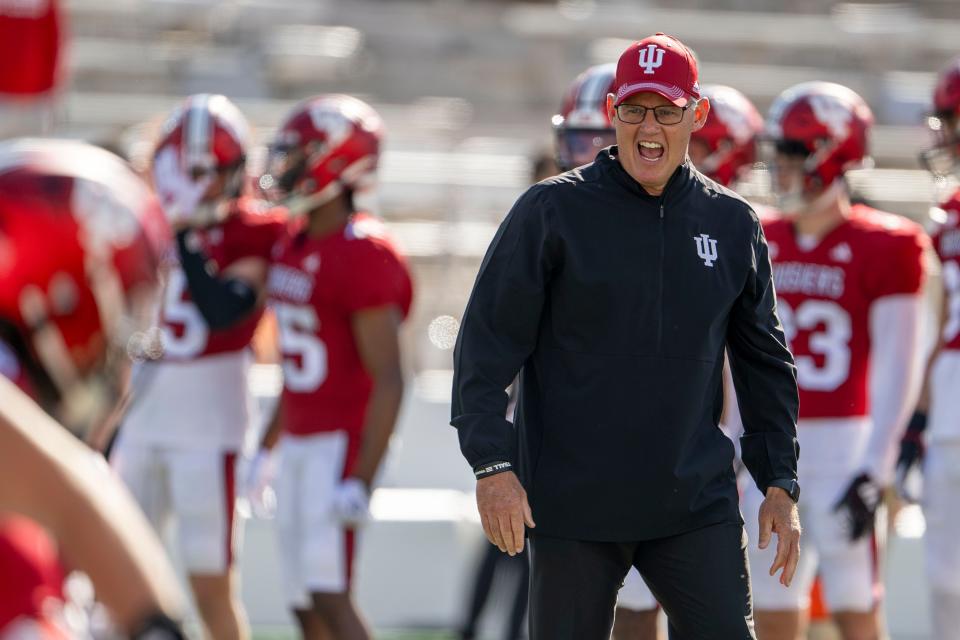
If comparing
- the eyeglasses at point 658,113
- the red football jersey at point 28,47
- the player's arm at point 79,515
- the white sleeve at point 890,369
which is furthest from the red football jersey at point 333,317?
the player's arm at point 79,515

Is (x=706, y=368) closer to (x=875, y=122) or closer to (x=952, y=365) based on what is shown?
(x=952, y=365)

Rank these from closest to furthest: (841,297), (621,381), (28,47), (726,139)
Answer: (28,47)
(621,381)
(841,297)
(726,139)

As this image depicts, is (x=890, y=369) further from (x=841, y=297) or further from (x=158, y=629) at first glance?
(x=158, y=629)

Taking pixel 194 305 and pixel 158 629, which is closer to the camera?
pixel 158 629

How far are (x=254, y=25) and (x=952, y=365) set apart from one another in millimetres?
9535

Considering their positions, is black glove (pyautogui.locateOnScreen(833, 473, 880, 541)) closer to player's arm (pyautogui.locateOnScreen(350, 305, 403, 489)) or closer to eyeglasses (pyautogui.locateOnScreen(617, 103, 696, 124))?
player's arm (pyautogui.locateOnScreen(350, 305, 403, 489))

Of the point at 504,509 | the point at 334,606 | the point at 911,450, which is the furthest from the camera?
the point at 911,450

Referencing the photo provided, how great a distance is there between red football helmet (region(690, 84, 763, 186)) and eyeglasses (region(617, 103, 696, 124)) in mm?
1796

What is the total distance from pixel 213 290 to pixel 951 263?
2400mm

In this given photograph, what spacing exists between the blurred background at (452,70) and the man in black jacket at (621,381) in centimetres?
449

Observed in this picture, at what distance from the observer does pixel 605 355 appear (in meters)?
3.62

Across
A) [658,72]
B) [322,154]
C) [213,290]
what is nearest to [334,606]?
[213,290]

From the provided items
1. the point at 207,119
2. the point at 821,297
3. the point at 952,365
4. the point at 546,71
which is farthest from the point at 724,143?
the point at 546,71

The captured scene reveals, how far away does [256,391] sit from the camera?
301 inches
